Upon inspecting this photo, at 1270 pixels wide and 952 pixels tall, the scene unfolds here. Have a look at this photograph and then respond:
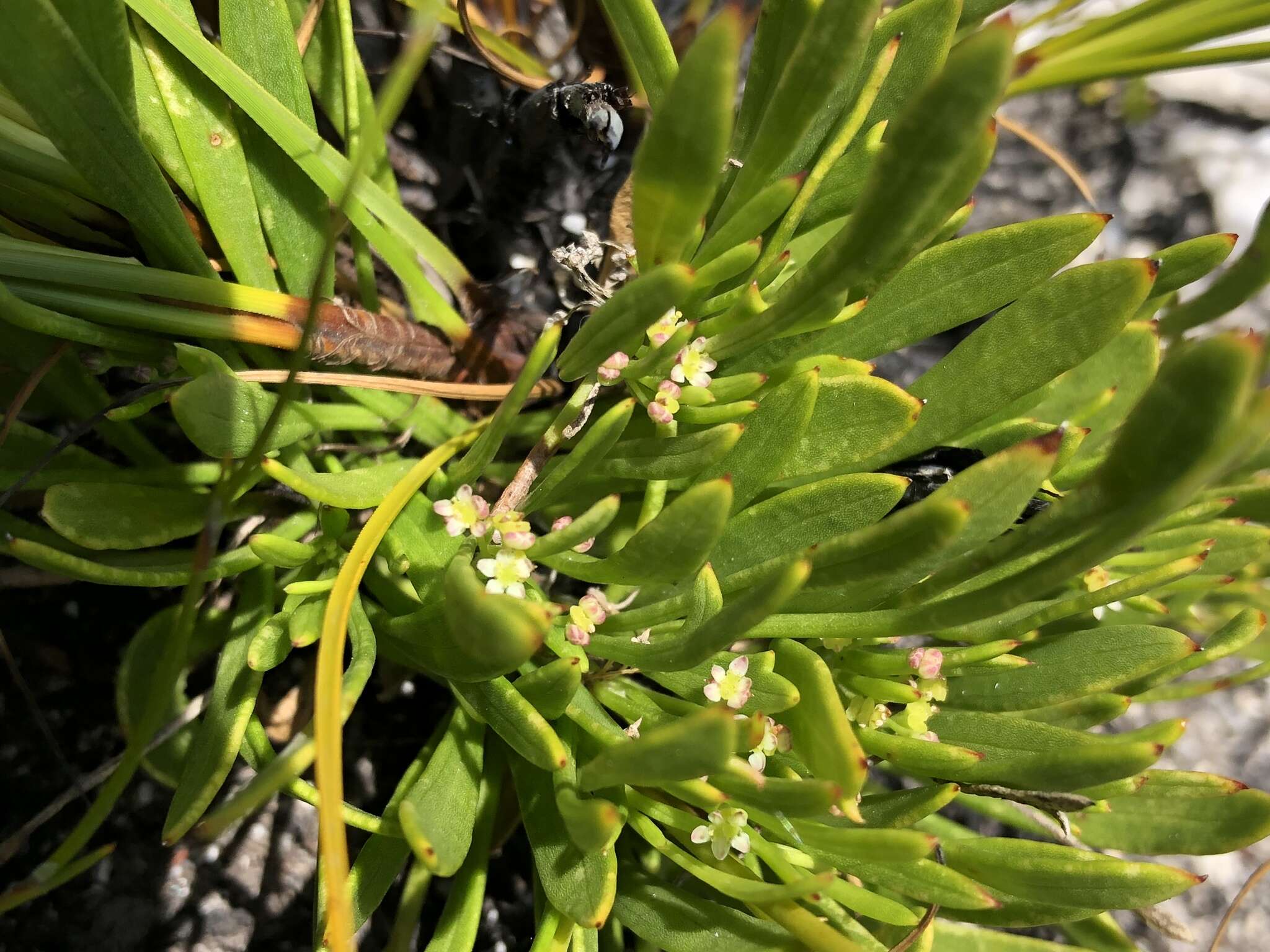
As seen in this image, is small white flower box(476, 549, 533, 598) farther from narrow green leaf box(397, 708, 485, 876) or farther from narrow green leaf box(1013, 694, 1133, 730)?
narrow green leaf box(1013, 694, 1133, 730)

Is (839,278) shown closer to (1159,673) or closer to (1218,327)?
(1159,673)

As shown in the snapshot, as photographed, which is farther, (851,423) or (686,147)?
(851,423)

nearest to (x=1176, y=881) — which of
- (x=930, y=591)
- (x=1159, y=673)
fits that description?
(x=1159, y=673)

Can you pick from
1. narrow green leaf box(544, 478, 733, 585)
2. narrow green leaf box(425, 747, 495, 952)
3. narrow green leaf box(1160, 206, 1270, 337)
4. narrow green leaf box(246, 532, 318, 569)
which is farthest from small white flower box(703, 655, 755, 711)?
narrow green leaf box(1160, 206, 1270, 337)

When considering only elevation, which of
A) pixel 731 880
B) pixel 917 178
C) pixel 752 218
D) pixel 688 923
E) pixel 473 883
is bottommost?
pixel 473 883

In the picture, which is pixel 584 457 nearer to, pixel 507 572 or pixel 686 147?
pixel 507 572

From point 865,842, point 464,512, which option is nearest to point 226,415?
point 464,512

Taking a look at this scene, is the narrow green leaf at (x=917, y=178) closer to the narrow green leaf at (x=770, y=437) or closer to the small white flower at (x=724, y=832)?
the narrow green leaf at (x=770, y=437)
